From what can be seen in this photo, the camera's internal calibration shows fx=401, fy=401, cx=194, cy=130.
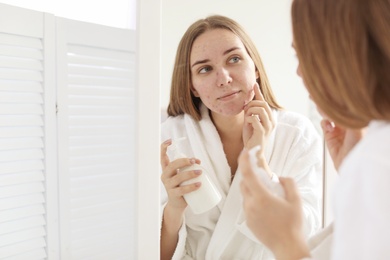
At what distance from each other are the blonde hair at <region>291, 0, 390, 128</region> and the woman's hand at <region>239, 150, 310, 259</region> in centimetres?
14

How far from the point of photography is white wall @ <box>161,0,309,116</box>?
0.75 meters

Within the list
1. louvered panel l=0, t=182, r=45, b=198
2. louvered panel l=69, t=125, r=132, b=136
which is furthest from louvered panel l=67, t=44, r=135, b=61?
louvered panel l=0, t=182, r=45, b=198

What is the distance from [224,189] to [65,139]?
0.31 meters

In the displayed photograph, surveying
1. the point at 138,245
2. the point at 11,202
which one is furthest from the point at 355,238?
the point at 11,202

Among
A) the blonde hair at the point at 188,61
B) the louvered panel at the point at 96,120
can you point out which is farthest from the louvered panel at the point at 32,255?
the blonde hair at the point at 188,61

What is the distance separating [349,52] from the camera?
49cm

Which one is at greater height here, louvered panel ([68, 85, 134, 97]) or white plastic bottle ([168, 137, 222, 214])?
louvered panel ([68, 85, 134, 97])

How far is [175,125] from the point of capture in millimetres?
777

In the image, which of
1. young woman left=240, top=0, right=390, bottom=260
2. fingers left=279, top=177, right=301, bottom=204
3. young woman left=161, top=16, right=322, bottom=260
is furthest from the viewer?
young woman left=161, top=16, right=322, bottom=260

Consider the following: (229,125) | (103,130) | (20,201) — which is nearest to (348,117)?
(229,125)

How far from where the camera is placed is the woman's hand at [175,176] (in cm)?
74

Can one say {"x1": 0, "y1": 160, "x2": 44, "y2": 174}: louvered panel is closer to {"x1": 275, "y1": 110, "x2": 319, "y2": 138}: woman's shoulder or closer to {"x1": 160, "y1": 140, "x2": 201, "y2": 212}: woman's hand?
{"x1": 160, "y1": 140, "x2": 201, "y2": 212}: woman's hand

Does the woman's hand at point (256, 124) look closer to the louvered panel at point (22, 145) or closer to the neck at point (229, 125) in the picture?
the neck at point (229, 125)

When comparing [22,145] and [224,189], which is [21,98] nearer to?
[22,145]
